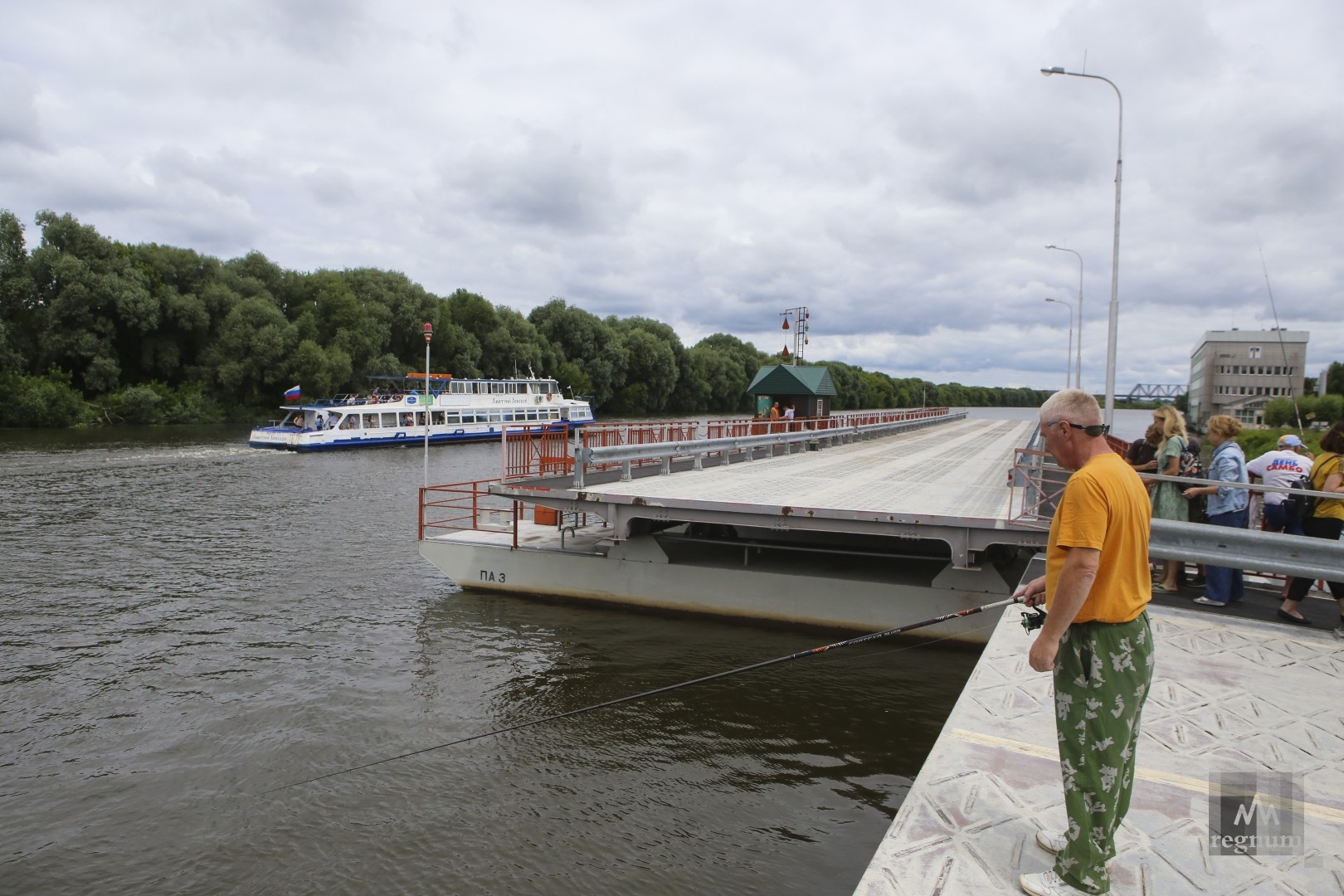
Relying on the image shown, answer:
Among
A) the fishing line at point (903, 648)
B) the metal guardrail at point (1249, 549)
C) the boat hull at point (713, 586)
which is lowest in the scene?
the fishing line at point (903, 648)

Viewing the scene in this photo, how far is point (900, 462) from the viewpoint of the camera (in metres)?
21.3

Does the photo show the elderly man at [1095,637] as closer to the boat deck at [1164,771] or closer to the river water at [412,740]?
the boat deck at [1164,771]

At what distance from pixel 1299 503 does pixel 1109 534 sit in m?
6.88

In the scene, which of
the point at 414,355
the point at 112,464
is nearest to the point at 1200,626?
the point at 112,464

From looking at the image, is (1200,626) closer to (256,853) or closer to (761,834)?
(761,834)

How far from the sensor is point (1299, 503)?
8156mm

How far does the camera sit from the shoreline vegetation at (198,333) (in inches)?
2029

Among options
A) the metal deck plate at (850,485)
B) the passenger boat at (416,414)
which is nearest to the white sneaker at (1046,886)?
the metal deck plate at (850,485)

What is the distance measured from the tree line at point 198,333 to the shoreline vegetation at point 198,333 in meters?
0.10

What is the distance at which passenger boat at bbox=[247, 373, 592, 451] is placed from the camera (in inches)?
1780

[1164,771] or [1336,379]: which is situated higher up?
[1336,379]

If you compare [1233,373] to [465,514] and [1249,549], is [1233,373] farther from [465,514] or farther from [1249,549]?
[1249,549]

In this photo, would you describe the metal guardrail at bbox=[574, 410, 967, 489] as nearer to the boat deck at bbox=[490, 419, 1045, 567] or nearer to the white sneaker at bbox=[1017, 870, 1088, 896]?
the boat deck at bbox=[490, 419, 1045, 567]

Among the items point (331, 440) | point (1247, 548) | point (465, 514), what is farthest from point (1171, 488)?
point (331, 440)
